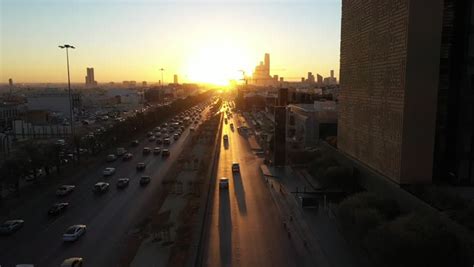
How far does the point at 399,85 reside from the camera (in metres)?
13.7

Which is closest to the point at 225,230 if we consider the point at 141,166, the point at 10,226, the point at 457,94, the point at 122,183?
the point at 10,226

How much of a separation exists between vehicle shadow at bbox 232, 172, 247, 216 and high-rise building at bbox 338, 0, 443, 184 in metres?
5.68

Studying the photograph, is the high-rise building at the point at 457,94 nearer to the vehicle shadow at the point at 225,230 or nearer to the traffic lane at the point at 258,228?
the traffic lane at the point at 258,228

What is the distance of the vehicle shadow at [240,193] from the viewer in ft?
52.5

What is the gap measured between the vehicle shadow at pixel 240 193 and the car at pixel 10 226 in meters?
8.12

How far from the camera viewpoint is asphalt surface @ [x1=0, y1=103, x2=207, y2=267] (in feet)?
37.9

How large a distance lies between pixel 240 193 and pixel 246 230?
190 inches

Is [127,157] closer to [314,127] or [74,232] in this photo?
[314,127]

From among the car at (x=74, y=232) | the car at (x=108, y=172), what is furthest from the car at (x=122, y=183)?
the car at (x=74, y=232)

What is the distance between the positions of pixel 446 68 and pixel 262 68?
7005 inches

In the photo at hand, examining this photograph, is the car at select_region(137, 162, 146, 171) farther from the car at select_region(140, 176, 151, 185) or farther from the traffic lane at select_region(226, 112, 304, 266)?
the traffic lane at select_region(226, 112, 304, 266)

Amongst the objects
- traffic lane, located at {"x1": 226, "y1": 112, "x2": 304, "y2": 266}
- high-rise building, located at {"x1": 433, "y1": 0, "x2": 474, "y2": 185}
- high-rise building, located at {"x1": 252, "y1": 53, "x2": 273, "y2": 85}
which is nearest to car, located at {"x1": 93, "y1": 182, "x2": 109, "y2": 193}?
traffic lane, located at {"x1": 226, "y1": 112, "x2": 304, "y2": 266}

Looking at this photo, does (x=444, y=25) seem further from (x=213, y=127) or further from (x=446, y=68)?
(x=213, y=127)

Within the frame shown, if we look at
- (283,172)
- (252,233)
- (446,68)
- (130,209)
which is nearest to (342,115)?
(283,172)
